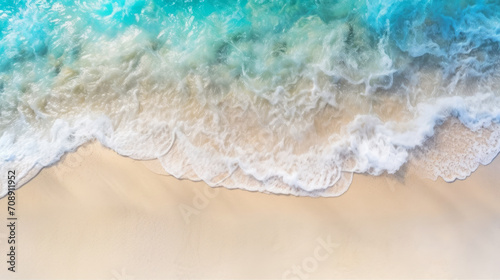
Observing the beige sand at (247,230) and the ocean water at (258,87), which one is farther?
the ocean water at (258,87)

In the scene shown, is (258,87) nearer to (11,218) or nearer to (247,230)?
(247,230)

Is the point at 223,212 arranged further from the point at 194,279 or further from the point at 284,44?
the point at 284,44

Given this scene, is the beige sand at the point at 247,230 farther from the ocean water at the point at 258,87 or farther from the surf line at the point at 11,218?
the ocean water at the point at 258,87

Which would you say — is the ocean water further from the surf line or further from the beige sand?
the beige sand

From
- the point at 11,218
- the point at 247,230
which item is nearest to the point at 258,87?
the point at 247,230

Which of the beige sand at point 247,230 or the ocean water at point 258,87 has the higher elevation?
the ocean water at point 258,87

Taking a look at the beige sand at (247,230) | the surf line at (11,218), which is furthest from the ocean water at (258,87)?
the beige sand at (247,230)

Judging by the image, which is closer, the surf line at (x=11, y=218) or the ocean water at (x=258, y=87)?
the surf line at (x=11, y=218)

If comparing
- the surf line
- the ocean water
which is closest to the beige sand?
the surf line
